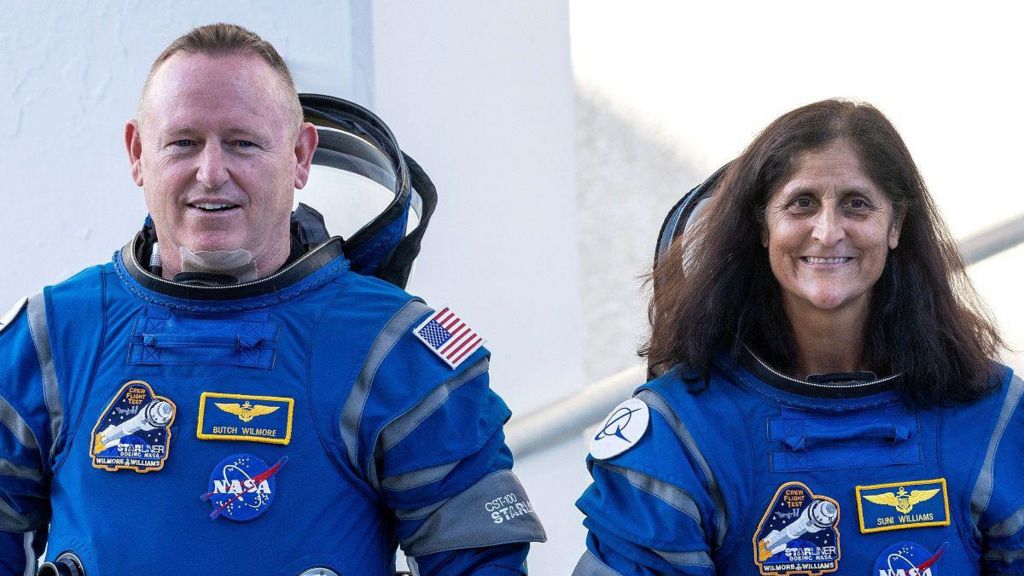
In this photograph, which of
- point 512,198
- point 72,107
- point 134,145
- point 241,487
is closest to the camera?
point 241,487

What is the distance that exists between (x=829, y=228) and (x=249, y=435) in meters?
0.82

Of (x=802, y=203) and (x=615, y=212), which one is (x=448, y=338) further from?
(x=615, y=212)

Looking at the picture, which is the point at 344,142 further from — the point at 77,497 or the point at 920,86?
the point at 920,86

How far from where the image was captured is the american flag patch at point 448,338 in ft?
5.89

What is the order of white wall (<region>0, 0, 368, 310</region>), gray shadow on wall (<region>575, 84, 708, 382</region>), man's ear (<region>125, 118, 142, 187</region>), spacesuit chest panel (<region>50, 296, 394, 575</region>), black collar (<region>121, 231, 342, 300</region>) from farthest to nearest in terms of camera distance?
gray shadow on wall (<region>575, 84, 708, 382</region>), white wall (<region>0, 0, 368, 310</region>), man's ear (<region>125, 118, 142, 187</region>), black collar (<region>121, 231, 342, 300</region>), spacesuit chest panel (<region>50, 296, 394, 575</region>)

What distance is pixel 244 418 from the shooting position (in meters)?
1.72

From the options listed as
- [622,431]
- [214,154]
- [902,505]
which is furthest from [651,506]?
[214,154]

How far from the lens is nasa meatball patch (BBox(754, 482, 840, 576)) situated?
1.73 meters

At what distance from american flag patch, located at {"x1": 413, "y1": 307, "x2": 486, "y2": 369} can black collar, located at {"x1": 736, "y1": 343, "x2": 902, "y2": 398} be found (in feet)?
1.30

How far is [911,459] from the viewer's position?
1758 millimetres

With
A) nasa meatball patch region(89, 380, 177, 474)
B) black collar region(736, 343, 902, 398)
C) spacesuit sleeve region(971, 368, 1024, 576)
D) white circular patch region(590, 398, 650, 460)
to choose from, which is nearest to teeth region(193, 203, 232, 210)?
nasa meatball patch region(89, 380, 177, 474)

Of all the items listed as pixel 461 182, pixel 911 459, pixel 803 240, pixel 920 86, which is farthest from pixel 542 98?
pixel 911 459

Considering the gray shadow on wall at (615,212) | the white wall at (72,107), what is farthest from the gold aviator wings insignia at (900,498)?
the white wall at (72,107)

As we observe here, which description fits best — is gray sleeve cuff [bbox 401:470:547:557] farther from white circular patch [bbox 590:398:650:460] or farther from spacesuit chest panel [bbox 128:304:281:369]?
spacesuit chest panel [bbox 128:304:281:369]
